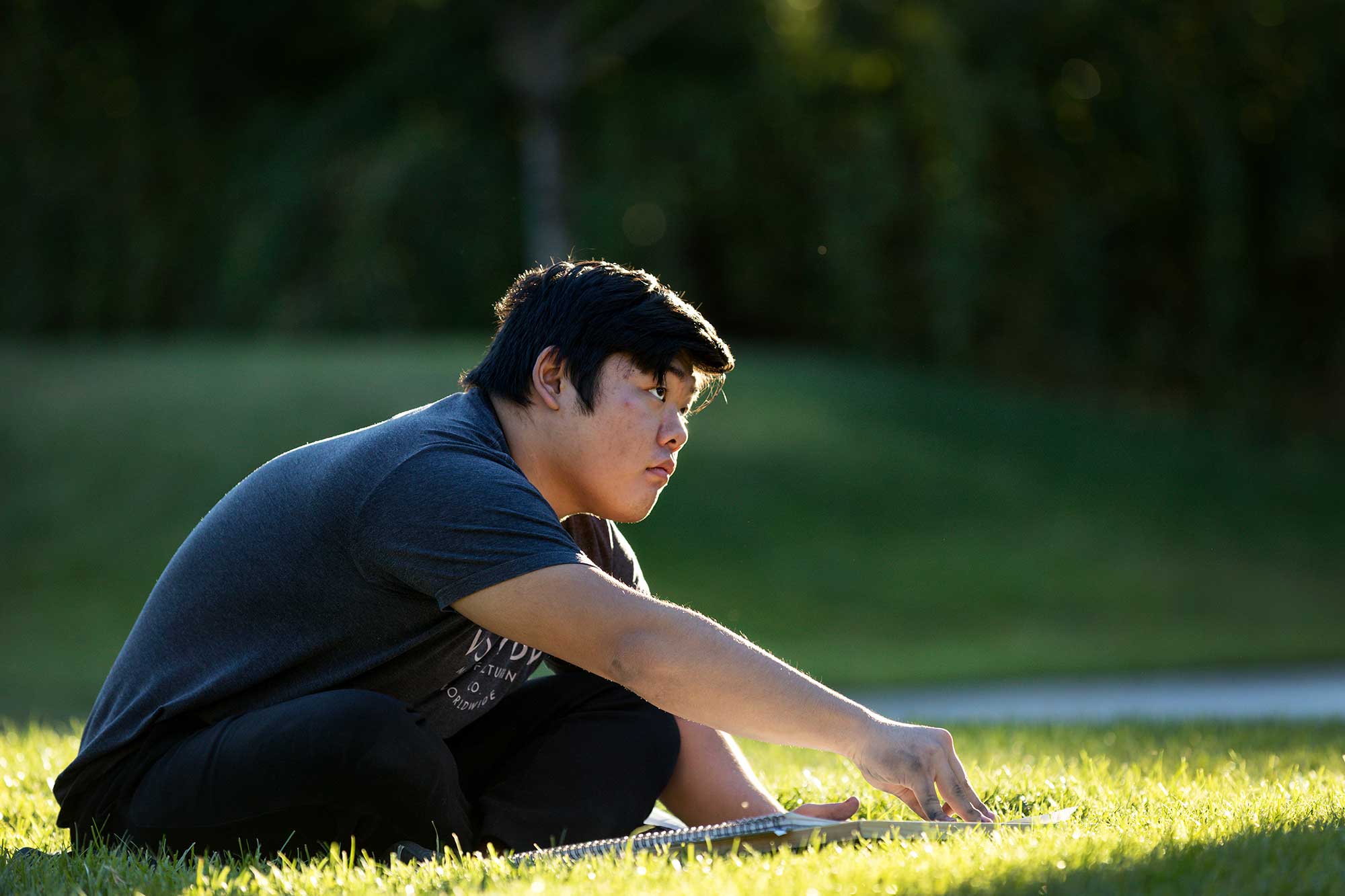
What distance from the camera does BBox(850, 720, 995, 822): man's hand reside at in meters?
2.42

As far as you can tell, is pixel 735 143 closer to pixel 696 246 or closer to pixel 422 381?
pixel 696 246

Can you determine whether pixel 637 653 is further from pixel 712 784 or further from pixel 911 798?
pixel 712 784

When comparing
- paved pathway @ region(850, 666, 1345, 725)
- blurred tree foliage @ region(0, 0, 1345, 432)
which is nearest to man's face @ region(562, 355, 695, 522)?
paved pathway @ region(850, 666, 1345, 725)

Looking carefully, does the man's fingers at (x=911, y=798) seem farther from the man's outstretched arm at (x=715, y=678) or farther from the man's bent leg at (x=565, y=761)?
the man's bent leg at (x=565, y=761)

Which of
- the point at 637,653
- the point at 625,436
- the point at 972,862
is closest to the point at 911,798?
the point at 972,862

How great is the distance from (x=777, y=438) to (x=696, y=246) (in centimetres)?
403

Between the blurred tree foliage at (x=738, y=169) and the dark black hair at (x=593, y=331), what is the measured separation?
1224 cm

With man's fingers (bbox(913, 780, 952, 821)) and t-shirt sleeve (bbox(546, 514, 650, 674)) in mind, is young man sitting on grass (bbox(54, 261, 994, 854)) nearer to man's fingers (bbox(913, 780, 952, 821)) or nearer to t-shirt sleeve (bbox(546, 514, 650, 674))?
man's fingers (bbox(913, 780, 952, 821))

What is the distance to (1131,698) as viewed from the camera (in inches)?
331

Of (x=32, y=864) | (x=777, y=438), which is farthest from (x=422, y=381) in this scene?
(x=32, y=864)

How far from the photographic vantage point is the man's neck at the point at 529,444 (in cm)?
269

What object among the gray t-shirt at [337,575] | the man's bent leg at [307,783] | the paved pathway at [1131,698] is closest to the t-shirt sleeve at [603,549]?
the gray t-shirt at [337,575]

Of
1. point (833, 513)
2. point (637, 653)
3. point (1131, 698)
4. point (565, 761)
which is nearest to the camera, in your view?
point (637, 653)

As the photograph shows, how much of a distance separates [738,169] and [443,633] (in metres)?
13.9
